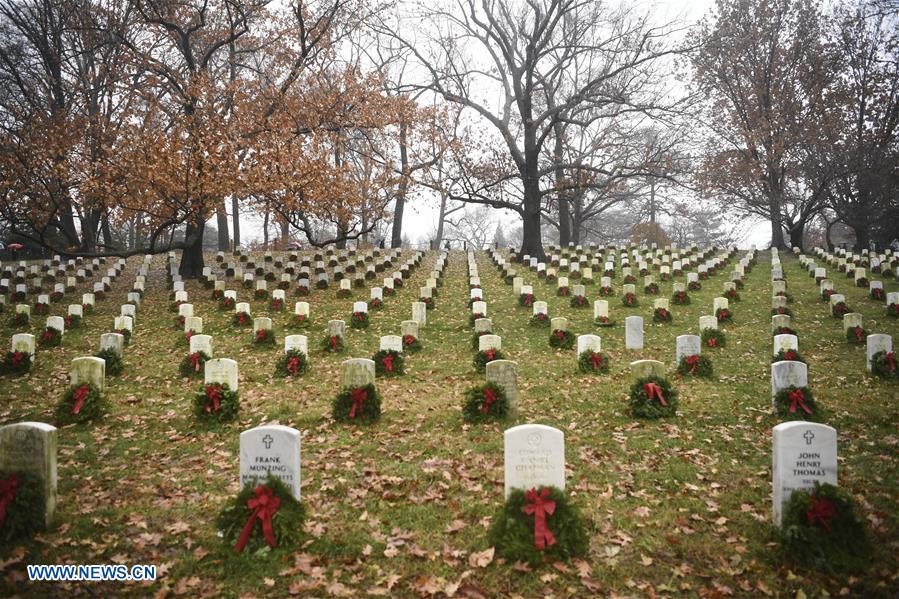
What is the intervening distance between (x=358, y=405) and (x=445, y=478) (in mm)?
2124

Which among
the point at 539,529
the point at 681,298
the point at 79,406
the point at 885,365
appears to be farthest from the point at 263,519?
the point at 681,298

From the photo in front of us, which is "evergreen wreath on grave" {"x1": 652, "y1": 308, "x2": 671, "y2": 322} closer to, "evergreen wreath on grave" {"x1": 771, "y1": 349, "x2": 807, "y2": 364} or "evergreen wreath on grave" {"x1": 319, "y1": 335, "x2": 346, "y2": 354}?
"evergreen wreath on grave" {"x1": 771, "y1": 349, "x2": 807, "y2": 364}

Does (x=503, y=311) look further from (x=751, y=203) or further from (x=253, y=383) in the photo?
(x=751, y=203)

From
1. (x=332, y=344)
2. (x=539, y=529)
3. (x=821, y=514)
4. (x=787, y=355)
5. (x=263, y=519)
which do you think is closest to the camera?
(x=821, y=514)

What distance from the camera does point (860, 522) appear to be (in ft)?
14.3

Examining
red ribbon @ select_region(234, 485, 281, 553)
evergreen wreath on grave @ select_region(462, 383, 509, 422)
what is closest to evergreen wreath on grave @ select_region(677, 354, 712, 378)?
evergreen wreath on grave @ select_region(462, 383, 509, 422)

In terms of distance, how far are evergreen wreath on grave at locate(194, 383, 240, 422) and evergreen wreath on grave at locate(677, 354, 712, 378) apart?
729cm

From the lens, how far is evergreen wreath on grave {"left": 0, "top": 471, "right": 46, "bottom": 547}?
4.80 meters

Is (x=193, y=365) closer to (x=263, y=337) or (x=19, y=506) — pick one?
(x=263, y=337)

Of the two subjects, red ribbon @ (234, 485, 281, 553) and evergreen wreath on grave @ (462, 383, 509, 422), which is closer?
red ribbon @ (234, 485, 281, 553)

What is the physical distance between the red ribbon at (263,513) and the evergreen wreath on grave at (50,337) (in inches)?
404

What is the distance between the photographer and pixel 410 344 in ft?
39.0

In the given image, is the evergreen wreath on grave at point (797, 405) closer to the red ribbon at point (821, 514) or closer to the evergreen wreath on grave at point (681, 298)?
the red ribbon at point (821, 514)

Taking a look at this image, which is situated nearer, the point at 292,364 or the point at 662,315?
the point at 292,364
